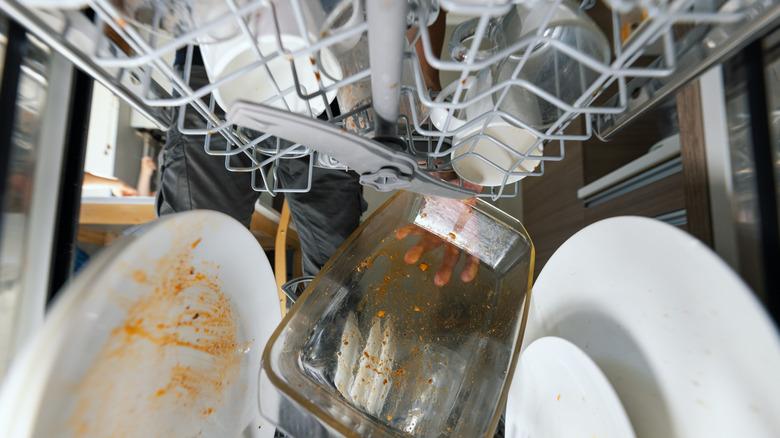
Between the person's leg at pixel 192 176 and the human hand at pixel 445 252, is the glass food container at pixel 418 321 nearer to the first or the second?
the human hand at pixel 445 252

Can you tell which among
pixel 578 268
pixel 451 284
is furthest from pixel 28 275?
pixel 578 268

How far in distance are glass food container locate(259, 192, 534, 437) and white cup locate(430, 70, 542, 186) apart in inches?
2.5

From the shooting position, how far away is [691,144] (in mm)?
413

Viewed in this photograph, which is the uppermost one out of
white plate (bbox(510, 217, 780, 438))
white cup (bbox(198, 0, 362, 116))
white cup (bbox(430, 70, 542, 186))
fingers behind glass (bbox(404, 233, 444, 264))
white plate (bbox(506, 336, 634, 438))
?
white cup (bbox(198, 0, 362, 116))

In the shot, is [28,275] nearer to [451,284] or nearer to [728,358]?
[451,284]

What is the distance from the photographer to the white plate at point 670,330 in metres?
0.26

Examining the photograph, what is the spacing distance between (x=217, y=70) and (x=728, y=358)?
400mm

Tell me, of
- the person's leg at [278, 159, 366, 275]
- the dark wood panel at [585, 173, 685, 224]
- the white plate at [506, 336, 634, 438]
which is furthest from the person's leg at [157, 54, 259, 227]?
the dark wood panel at [585, 173, 685, 224]

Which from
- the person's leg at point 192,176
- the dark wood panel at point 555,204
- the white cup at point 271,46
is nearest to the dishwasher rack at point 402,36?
the white cup at point 271,46

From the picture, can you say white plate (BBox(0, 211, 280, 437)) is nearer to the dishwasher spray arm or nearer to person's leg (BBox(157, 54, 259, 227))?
the dishwasher spray arm

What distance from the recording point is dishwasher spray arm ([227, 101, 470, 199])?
0.24 m

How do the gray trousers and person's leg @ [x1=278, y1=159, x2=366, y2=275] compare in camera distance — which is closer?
the gray trousers

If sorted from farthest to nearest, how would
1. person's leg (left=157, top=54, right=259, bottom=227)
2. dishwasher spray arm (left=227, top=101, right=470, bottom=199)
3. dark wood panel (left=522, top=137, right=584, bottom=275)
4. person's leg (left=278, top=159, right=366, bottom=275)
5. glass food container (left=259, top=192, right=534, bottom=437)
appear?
1. dark wood panel (left=522, top=137, right=584, bottom=275)
2. person's leg (left=278, top=159, right=366, bottom=275)
3. person's leg (left=157, top=54, right=259, bottom=227)
4. glass food container (left=259, top=192, right=534, bottom=437)
5. dishwasher spray arm (left=227, top=101, right=470, bottom=199)

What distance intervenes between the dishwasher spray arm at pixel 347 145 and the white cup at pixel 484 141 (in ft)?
0.28
